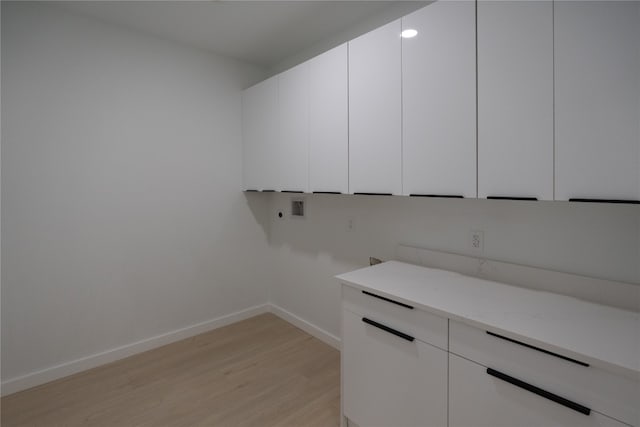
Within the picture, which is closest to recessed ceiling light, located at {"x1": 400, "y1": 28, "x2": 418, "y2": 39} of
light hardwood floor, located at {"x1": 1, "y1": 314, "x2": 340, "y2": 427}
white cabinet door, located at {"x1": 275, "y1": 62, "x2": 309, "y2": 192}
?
white cabinet door, located at {"x1": 275, "y1": 62, "x2": 309, "y2": 192}

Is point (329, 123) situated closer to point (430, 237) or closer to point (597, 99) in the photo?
point (430, 237)

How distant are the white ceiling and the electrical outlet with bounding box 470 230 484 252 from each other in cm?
148

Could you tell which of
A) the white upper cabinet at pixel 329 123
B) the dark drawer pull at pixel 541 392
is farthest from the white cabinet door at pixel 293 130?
the dark drawer pull at pixel 541 392

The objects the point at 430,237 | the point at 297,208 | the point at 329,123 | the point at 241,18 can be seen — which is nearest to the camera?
the point at 430,237

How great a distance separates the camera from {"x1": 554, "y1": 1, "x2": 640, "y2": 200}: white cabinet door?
1075mm

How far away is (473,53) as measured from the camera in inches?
56.7

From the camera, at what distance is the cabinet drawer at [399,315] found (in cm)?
135

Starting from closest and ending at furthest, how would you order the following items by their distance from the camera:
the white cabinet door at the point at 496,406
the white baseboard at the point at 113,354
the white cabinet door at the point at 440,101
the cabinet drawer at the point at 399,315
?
1. the white cabinet door at the point at 496,406
2. the cabinet drawer at the point at 399,315
3. the white cabinet door at the point at 440,101
4. the white baseboard at the point at 113,354

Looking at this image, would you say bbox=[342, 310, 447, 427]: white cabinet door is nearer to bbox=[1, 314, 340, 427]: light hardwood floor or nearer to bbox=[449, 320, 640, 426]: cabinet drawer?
bbox=[449, 320, 640, 426]: cabinet drawer

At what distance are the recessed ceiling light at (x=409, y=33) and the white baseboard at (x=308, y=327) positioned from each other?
230 cm

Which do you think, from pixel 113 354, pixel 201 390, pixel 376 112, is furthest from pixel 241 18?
pixel 113 354

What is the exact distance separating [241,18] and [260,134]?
3.02 feet

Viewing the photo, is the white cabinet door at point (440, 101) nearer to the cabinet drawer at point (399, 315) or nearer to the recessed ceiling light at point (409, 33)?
the recessed ceiling light at point (409, 33)

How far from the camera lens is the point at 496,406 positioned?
119 cm
